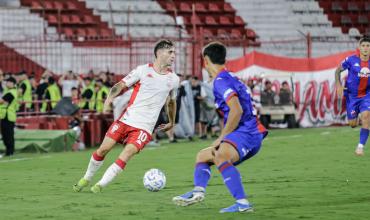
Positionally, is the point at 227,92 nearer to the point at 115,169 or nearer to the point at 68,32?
the point at 115,169

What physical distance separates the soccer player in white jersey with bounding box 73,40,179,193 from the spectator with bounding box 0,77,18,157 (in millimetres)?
10142

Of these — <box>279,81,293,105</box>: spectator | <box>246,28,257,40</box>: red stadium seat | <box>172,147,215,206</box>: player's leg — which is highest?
<box>246,28,257,40</box>: red stadium seat

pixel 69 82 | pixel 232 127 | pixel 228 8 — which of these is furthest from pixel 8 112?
pixel 228 8

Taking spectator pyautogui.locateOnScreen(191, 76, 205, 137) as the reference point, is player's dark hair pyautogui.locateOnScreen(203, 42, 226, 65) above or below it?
above

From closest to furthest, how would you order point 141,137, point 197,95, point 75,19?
point 141,137 → point 197,95 → point 75,19

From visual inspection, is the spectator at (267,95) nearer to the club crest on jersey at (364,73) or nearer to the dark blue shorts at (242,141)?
the club crest on jersey at (364,73)

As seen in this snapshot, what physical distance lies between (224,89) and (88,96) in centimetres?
1843

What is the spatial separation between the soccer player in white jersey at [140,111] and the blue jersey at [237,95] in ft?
10.1

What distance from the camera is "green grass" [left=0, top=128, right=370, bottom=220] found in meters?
11.7

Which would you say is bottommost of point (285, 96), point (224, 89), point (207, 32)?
point (285, 96)

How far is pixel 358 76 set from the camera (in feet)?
65.4

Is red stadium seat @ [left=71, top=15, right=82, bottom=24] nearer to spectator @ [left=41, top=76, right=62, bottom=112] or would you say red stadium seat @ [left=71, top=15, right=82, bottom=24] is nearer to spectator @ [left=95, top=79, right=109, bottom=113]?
spectator @ [left=95, top=79, right=109, bottom=113]

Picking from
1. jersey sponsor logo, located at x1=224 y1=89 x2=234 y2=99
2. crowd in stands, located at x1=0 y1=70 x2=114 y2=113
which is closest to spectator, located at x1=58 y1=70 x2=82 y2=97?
crowd in stands, located at x1=0 y1=70 x2=114 y2=113

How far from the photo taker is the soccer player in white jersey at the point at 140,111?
1418 cm
